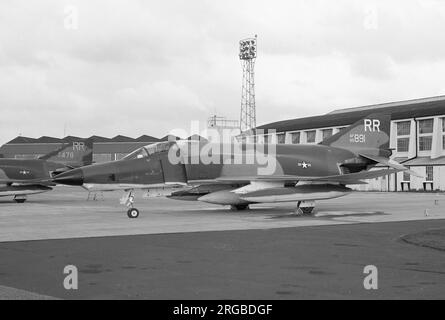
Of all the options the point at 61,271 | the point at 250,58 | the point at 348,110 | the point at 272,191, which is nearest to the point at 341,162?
the point at 272,191

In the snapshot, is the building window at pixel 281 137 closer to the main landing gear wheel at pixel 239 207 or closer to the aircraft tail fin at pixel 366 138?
the aircraft tail fin at pixel 366 138

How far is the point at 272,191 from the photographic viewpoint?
2167 cm

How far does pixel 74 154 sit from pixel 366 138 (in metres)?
19.3

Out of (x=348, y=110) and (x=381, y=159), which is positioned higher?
(x=348, y=110)

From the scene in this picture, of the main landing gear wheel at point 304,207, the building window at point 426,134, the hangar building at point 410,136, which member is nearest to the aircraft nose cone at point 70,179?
Answer: the main landing gear wheel at point 304,207

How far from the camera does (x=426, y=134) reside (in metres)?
62.8

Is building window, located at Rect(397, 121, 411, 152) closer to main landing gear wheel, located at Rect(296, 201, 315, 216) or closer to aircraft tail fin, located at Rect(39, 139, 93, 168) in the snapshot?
aircraft tail fin, located at Rect(39, 139, 93, 168)

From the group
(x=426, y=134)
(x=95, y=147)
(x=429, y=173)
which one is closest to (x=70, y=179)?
(x=429, y=173)

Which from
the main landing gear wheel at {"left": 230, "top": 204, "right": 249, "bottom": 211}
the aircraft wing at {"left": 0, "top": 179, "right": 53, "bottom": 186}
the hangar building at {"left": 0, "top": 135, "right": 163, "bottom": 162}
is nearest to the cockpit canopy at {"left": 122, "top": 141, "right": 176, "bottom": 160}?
the main landing gear wheel at {"left": 230, "top": 204, "right": 249, "bottom": 211}

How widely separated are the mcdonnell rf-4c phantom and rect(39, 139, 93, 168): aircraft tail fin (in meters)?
15.5
